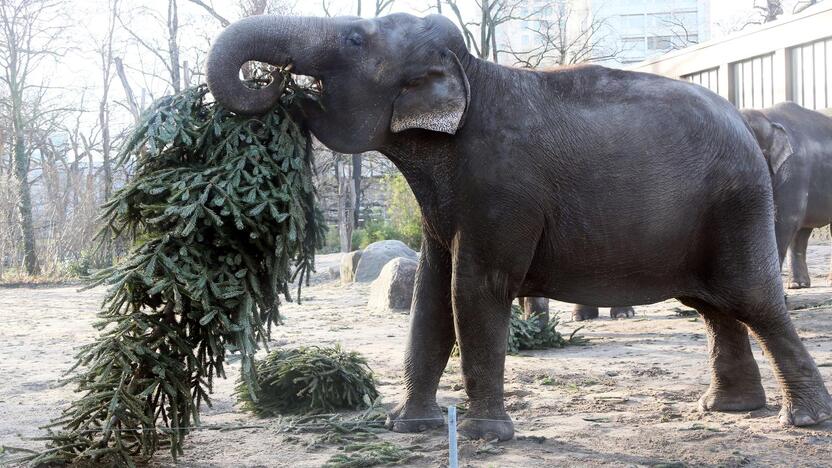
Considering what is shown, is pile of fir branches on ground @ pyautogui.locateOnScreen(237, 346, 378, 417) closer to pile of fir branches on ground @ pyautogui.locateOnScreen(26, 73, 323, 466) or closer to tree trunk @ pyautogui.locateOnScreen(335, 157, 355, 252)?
pile of fir branches on ground @ pyautogui.locateOnScreen(26, 73, 323, 466)

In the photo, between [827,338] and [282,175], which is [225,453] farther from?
[827,338]

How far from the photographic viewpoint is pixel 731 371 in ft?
18.5

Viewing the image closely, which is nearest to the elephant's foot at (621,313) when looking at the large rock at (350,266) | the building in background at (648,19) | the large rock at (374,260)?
the large rock at (374,260)

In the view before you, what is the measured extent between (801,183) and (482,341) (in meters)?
7.41

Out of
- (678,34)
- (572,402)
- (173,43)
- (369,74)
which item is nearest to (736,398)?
(572,402)

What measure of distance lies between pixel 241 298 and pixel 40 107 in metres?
31.3

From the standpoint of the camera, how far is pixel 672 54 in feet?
61.2

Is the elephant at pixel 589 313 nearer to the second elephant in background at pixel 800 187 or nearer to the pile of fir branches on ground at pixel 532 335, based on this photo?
the second elephant in background at pixel 800 187

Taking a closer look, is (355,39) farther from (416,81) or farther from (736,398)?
(736,398)

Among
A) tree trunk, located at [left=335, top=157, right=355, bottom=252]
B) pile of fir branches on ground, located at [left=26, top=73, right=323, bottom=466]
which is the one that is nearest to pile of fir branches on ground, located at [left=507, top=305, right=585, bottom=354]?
pile of fir branches on ground, located at [left=26, top=73, right=323, bottom=466]

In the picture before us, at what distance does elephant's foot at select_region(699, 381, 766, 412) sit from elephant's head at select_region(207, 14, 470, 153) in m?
2.39

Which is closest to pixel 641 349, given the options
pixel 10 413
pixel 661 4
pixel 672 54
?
pixel 10 413

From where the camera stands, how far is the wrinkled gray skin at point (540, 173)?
15.9 feet

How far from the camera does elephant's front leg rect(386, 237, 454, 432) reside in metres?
5.43
